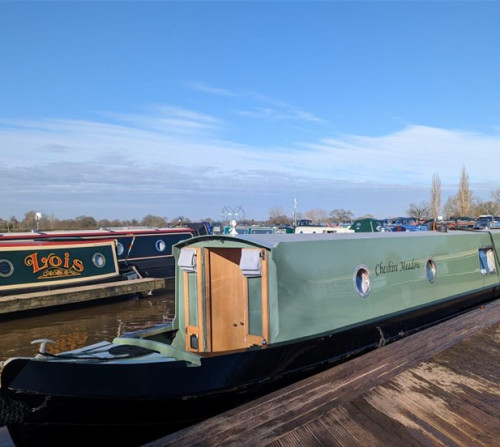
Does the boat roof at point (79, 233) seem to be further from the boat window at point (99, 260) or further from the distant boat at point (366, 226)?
the distant boat at point (366, 226)

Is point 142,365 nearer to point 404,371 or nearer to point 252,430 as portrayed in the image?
point 252,430

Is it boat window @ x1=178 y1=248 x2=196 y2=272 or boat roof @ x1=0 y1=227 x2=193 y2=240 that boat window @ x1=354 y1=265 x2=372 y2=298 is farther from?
boat roof @ x1=0 y1=227 x2=193 y2=240

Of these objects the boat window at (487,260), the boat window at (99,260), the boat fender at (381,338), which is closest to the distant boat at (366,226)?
the boat window at (487,260)

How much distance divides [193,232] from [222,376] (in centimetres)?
1564

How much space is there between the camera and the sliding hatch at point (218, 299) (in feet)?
17.4

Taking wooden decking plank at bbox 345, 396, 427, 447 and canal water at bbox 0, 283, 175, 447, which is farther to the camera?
canal water at bbox 0, 283, 175, 447

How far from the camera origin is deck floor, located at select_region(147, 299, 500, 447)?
10.0 ft

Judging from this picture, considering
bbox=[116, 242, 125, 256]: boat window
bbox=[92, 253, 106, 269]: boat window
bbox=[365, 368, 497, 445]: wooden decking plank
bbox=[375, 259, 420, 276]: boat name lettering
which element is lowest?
bbox=[365, 368, 497, 445]: wooden decking plank

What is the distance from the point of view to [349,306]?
569cm

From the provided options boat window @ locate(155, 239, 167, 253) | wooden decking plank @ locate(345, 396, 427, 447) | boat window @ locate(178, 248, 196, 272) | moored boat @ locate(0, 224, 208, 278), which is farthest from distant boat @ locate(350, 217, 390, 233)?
wooden decking plank @ locate(345, 396, 427, 447)

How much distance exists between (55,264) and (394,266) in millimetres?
10108

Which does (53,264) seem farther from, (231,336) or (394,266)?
(394,266)

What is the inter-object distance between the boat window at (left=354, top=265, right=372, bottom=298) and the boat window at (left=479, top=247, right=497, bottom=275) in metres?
4.43

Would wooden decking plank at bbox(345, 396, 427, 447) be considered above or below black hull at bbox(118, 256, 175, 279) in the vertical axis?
above
